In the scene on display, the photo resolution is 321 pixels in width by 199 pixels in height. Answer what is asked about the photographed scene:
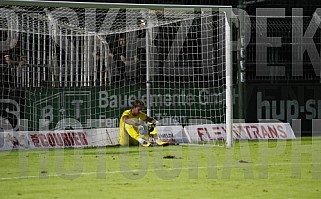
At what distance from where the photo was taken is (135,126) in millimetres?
19562

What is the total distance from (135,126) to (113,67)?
2.71 metres

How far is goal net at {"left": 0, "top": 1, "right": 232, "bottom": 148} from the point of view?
62.9ft

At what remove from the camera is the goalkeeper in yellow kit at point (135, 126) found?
19.5 meters

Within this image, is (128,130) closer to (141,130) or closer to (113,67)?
(141,130)

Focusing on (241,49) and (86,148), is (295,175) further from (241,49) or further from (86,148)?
(241,49)

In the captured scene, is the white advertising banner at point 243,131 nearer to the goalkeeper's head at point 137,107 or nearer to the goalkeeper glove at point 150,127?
the goalkeeper glove at point 150,127

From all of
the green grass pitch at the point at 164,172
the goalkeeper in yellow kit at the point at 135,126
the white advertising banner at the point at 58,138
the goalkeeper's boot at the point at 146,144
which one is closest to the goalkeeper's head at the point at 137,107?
the goalkeeper in yellow kit at the point at 135,126

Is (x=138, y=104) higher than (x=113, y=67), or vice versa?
(x=113, y=67)

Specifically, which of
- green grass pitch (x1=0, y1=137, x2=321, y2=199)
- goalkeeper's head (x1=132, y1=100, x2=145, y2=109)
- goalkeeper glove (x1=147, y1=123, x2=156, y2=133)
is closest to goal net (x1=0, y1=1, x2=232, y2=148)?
goalkeeper glove (x1=147, y1=123, x2=156, y2=133)

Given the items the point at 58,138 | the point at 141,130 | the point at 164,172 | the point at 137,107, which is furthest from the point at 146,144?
the point at 164,172

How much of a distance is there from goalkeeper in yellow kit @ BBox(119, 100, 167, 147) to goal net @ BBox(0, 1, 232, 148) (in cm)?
56

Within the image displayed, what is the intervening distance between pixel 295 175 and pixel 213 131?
27.7 ft

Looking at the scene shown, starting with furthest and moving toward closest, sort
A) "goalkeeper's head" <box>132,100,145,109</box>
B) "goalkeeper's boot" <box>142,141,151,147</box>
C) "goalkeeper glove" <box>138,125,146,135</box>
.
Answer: "goalkeeper's head" <box>132,100,145,109</box>
"goalkeeper glove" <box>138,125,146,135</box>
"goalkeeper's boot" <box>142,141,151,147</box>

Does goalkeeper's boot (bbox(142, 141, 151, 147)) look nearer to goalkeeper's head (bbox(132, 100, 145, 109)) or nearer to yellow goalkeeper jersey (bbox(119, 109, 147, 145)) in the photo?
yellow goalkeeper jersey (bbox(119, 109, 147, 145))
